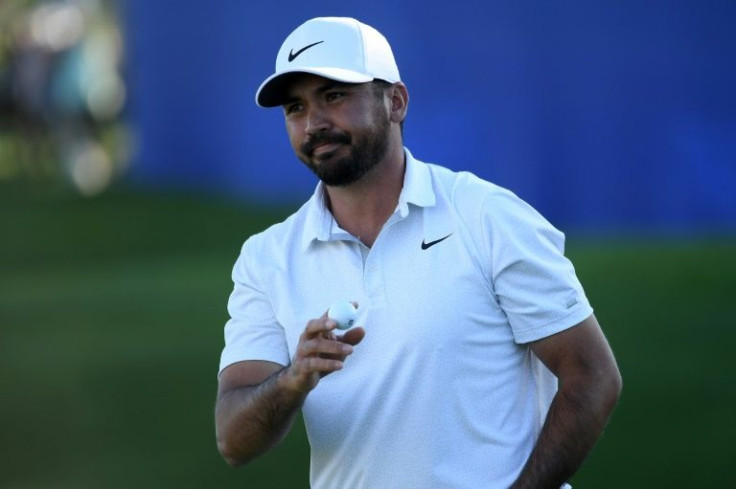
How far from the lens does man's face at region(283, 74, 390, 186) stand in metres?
4.20

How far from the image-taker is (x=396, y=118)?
443cm

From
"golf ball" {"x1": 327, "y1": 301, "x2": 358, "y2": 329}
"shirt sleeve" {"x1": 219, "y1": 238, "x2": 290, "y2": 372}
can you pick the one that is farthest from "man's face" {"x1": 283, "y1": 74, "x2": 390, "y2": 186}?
"golf ball" {"x1": 327, "y1": 301, "x2": 358, "y2": 329}

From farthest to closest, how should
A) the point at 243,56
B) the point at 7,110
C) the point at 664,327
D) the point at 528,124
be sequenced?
1. the point at 7,110
2. the point at 243,56
3. the point at 528,124
4. the point at 664,327

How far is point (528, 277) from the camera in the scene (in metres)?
3.99

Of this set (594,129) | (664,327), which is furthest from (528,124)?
(664,327)

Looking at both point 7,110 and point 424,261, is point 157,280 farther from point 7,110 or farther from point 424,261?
point 7,110

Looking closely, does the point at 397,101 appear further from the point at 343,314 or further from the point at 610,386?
the point at 610,386

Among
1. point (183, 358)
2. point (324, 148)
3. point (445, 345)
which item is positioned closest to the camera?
point (445, 345)

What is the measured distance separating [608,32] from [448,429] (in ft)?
35.9

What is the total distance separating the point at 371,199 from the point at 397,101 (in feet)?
1.05

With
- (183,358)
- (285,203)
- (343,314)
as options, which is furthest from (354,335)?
(285,203)

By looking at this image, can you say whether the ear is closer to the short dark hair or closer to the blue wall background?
the short dark hair

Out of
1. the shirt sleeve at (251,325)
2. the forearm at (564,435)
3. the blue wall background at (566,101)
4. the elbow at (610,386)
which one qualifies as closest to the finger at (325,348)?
the shirt sleeve at (251,325)

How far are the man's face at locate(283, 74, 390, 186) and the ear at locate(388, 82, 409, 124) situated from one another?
111mm
